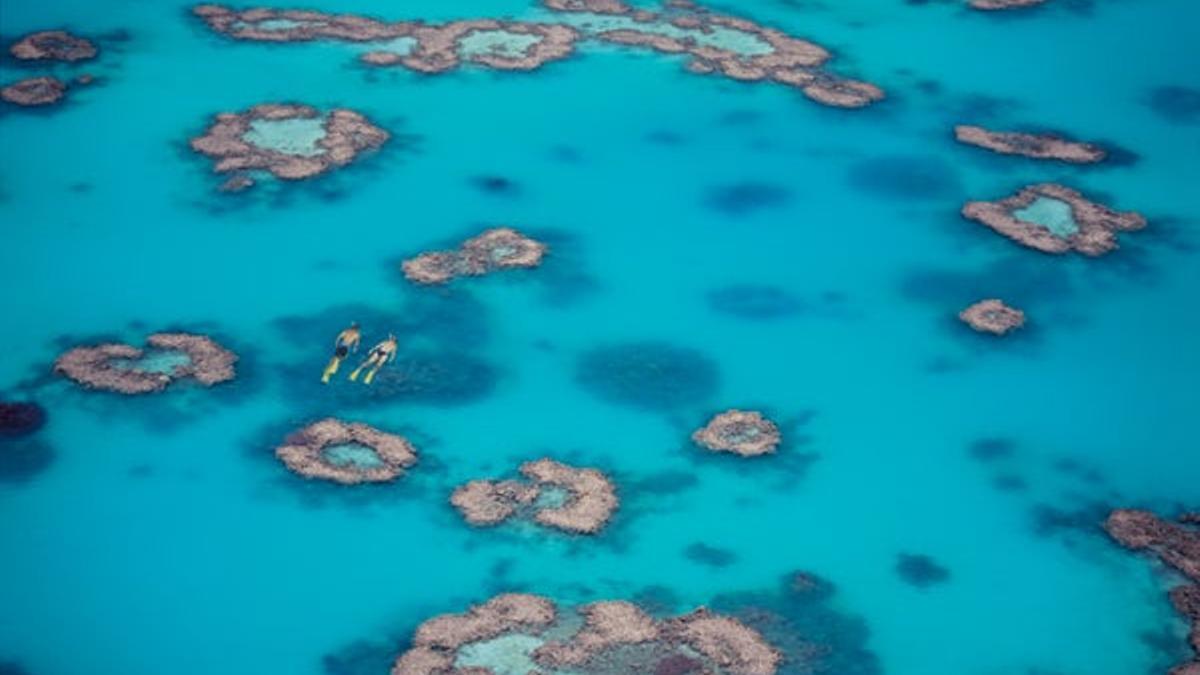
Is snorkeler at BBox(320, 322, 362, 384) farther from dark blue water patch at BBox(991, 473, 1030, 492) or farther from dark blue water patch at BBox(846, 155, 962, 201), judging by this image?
dark blue water patch at BBox(846, 155, 962, 201)

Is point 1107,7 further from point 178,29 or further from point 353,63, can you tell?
point 178,29

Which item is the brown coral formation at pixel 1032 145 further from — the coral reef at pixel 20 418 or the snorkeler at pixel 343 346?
the coral reef at pixel 20 418

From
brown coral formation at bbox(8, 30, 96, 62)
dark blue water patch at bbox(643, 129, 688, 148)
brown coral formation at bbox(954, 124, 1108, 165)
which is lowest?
brown coral formation at bbox(8, 30, 96, 62)

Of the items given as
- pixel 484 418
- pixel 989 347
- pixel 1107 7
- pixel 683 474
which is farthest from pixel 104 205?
pixel 1107 7

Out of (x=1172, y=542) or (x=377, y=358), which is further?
(x=377, y=358)

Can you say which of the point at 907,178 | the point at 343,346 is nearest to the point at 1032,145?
the point at 907,178

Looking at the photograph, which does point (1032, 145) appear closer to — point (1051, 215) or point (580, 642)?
point (1051, 215)

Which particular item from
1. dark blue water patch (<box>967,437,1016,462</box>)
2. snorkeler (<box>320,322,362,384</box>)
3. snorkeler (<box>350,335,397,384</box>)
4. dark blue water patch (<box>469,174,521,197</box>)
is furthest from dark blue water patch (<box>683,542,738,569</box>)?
dark blue water patch (<box>469,174,521,197</box>)
